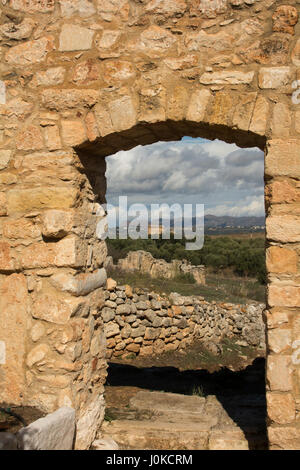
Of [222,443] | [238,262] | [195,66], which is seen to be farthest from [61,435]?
[238,262]

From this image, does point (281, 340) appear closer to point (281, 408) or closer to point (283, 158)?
point (281, 408)

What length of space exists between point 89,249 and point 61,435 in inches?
57.6

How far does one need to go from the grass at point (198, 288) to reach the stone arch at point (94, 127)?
574 centimetres

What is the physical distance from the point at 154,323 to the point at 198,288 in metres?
5.06

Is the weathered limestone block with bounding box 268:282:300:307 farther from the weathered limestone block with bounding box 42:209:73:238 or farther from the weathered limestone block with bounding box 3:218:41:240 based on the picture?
the weathered limestone block with bounding box 3:218:41:240

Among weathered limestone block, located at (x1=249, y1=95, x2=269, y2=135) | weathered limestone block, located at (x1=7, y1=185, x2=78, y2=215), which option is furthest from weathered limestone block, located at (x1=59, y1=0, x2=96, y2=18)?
weathered limestone block, located at (x1=249, y1=95, x2=269, y2=135)

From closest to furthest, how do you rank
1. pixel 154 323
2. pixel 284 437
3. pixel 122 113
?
1. pixel 284 437
2. pixel 122 113
3. pixel 154 323

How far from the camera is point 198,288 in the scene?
12.8 meters

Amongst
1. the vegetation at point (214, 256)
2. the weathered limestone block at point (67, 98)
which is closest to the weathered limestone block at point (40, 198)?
the weathered limestone block at point (67, 98)

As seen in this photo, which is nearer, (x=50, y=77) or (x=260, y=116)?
(x=260, y=116)

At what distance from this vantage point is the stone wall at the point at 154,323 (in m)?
7.61

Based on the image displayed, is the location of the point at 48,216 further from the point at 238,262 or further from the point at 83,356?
the point at 238,262

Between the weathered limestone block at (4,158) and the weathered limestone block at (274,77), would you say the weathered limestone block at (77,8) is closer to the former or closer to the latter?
the weathered limestone block at (4,158)

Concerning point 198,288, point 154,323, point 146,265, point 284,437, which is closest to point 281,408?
point 284,437
